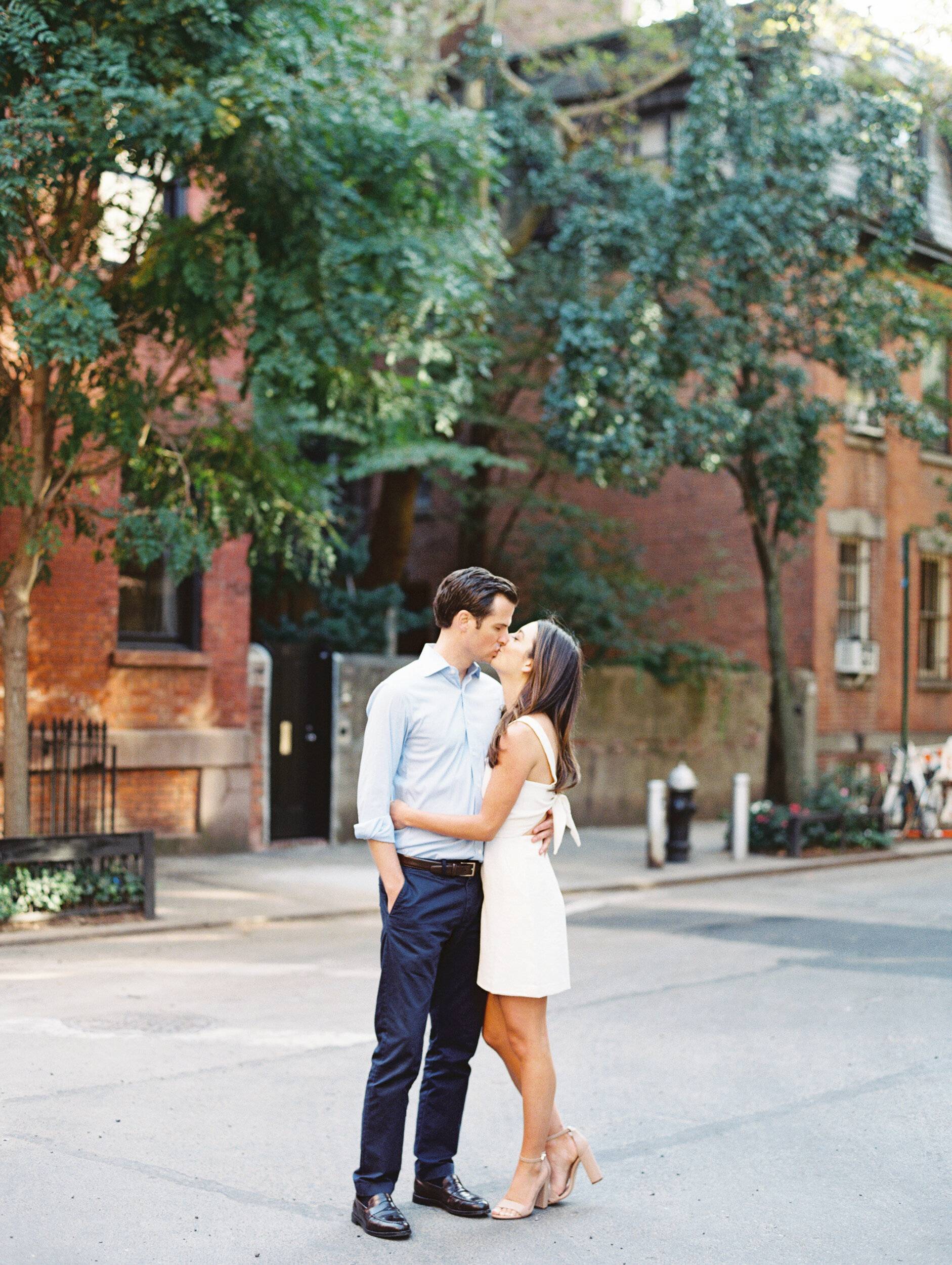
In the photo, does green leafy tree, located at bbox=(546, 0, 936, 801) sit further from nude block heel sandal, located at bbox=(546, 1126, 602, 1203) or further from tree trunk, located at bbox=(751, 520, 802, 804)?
nude block heel sandal, located at bbox=(546, 1126, 602, 1203)

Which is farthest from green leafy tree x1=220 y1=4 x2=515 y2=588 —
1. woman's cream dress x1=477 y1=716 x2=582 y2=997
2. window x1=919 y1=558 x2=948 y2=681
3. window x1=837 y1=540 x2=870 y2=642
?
window x1=919 y1=558 x2=948 y2=681

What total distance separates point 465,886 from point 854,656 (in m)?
18.5

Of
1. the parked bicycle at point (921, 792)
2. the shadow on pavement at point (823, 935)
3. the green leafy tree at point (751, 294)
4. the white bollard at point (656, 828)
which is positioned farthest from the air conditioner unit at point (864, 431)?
the shadow on pavement at point (823, 935)

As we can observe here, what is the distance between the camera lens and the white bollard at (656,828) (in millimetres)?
15047

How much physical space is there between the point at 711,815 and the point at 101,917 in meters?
12.4

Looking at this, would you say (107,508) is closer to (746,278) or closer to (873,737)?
(746,278)

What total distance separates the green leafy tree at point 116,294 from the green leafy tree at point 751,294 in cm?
486

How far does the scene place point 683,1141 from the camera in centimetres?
542

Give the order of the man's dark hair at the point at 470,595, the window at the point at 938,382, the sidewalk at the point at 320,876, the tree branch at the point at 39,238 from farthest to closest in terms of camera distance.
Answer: the window at the point at 938,382, the sidewalk at the point at 320,876, the tree branch at the point at 39,238, the man's dark hair at the point at 470,595

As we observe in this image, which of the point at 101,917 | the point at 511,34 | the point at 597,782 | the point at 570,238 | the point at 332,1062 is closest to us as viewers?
the point at 332,1062

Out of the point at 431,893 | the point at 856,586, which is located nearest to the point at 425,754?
the point at 431,893

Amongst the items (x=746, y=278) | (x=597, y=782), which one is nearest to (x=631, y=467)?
(x=746, y=278)

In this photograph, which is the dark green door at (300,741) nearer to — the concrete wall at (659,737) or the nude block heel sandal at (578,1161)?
the concrete wall at (659,737)

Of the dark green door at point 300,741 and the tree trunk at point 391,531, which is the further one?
the tree trunk at point 391,531
